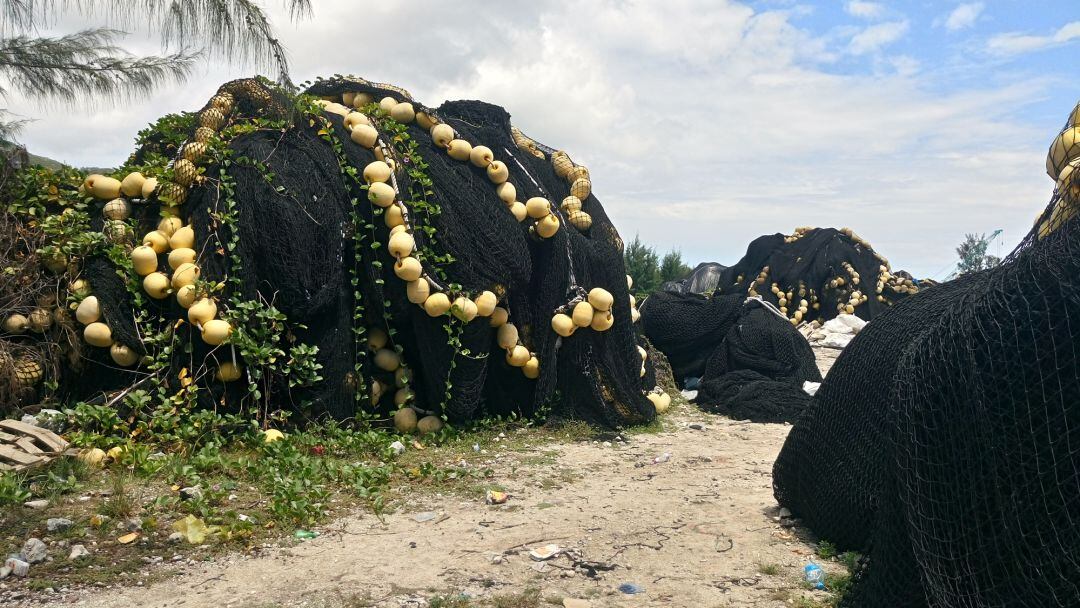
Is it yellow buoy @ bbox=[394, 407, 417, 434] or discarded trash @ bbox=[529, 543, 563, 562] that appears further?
yellow buoy @ bbox=[394, 407, 417, 434]

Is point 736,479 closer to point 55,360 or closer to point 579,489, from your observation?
point 579,489

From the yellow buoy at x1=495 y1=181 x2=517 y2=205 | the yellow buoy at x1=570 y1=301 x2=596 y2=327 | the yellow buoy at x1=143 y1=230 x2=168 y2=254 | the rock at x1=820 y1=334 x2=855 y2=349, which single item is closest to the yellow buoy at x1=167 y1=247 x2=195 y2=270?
the yellow buoy at x1=143 y1=230 x2=168 y2=254

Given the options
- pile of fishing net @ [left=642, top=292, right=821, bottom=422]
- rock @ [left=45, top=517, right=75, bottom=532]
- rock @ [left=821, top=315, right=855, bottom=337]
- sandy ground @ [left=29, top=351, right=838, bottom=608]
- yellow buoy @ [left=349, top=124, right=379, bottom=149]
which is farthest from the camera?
rock @ [left=821, top=315, right=855, bottom=337]

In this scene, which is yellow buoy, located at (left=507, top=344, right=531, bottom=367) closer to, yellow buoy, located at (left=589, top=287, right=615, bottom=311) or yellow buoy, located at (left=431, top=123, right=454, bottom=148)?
yellow buoy, located at (left=589, top=287, right=615, bottom=311)

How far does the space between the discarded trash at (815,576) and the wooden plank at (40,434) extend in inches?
162

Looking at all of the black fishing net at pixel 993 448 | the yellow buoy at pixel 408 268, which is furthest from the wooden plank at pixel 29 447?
the black fishing net at pixel 993 448

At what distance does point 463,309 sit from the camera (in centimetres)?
590

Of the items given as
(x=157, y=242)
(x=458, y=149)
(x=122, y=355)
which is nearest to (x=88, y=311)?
(x=122, y=355)

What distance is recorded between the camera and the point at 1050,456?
2377 millimetres

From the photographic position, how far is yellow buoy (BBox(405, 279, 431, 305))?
5809mm

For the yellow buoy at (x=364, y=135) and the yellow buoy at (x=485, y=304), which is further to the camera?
the yellow buoy at (x=364, y=135)

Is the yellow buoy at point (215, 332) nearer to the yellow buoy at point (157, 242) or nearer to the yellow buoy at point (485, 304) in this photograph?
the yellow buoy at point (157, 242)

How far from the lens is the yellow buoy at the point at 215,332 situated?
515cm

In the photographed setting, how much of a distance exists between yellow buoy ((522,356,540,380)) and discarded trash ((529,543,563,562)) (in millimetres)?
2688
